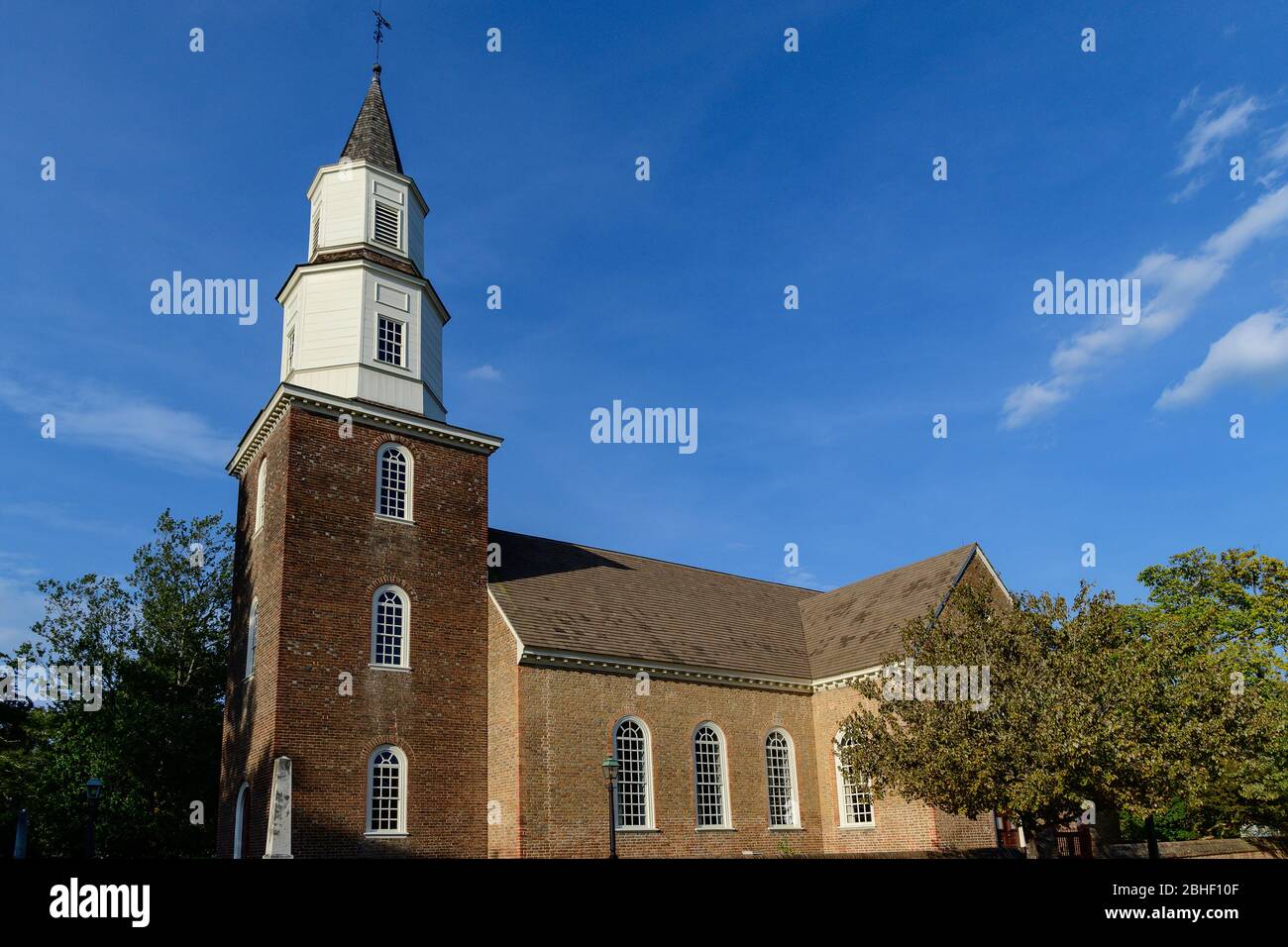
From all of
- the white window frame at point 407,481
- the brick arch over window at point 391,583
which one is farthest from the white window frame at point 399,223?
the brick arch over window at point 391,583

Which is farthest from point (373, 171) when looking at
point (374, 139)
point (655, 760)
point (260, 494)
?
point (655, 760)

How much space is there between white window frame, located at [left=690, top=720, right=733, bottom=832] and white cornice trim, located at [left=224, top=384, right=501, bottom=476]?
34.2 ft

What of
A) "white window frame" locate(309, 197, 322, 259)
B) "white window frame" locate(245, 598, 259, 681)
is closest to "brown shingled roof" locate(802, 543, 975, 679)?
"white window frame" locate(245, 598, 259, 681)

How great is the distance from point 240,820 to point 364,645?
5.61 meters

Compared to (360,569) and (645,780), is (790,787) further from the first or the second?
(360,569)

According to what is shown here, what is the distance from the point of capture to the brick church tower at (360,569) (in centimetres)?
2253

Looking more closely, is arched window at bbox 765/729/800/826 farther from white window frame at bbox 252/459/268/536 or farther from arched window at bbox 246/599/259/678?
white window frame at bbox 252/459/268/536

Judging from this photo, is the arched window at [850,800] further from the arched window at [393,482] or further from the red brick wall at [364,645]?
the arched window at [393,482]

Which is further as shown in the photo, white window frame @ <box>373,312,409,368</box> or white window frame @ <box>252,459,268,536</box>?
white window frame @ <box>373,312,409,368</box>

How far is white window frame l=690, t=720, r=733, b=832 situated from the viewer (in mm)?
27438
